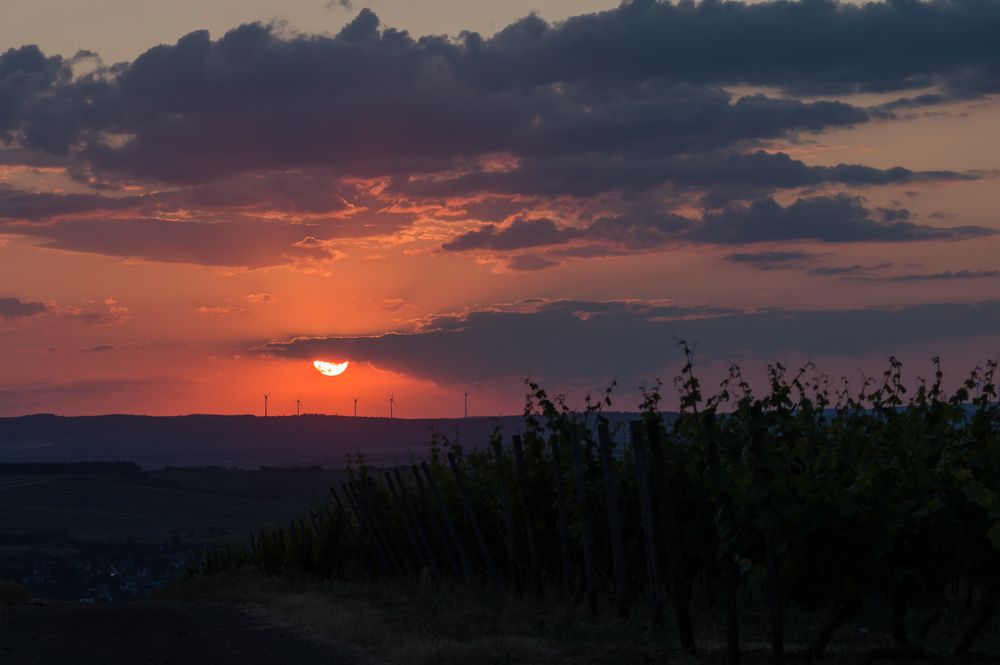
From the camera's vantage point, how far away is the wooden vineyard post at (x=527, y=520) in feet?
61.0

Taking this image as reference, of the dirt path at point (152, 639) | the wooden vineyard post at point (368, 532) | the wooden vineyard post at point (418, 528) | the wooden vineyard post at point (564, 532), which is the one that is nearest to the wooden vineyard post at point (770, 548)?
the dirt path at point (152, 639)

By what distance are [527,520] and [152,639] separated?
5278mm

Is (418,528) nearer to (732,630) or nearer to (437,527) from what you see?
(437,527)

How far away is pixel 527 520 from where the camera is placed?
18.6 metres

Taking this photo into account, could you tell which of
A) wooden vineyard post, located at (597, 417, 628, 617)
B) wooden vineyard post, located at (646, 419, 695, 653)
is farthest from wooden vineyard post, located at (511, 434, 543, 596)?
wooden vineyard post, located at (646, 419, 695, 653)

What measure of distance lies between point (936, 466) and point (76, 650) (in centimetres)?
993

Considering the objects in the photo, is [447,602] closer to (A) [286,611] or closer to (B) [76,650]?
(A) [286,611]

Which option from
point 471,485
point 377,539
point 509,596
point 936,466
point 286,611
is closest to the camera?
point 936,466

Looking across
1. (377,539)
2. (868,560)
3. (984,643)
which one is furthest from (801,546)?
(377,539)

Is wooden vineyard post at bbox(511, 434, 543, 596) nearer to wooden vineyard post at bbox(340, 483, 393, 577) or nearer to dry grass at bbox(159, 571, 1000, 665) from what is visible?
dry grass at bbox(159, 571, 1000, 665)

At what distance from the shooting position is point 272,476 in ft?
503

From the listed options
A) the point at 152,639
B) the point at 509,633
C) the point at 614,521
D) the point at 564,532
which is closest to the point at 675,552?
the point at 614,521

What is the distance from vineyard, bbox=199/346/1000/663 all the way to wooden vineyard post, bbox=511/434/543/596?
33mm

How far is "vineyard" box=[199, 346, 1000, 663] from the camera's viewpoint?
443 inches
